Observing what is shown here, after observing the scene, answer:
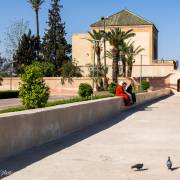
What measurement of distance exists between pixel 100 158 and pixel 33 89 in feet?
20.9

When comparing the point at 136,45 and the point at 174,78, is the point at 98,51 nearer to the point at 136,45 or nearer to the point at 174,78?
the point at 174,78

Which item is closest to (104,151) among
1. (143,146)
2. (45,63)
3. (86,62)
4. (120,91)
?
(143,146)

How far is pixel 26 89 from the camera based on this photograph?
1457 cm

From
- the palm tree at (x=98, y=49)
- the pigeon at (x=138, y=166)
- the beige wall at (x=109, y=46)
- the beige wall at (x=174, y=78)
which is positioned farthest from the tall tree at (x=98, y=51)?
the pigeon at (x=138, y=166)

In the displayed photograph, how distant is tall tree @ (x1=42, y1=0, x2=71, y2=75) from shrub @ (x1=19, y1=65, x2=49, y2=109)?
7503cm

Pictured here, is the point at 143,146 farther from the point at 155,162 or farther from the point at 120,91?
the point at 120,91

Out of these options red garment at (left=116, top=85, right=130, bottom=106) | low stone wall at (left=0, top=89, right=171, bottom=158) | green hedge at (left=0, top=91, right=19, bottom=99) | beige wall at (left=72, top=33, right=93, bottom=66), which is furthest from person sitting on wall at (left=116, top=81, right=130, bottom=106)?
beige wall at (left=72, top=33, right=93, bottom=66)

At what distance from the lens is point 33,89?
14.5m

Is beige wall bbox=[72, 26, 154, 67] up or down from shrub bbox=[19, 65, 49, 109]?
up

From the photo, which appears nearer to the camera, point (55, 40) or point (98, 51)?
point (98, 51)

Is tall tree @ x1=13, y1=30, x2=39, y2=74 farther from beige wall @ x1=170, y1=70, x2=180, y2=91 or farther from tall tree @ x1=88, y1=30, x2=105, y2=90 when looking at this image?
beige wall @ x1=170, y1=70, x2=180, y2=91

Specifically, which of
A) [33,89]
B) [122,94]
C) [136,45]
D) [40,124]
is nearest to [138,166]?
→ [40,124]

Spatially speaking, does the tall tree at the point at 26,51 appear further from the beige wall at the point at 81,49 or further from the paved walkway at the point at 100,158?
the paved walkway at the point at 100,158

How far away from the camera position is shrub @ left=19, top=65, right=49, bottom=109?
1433cm
